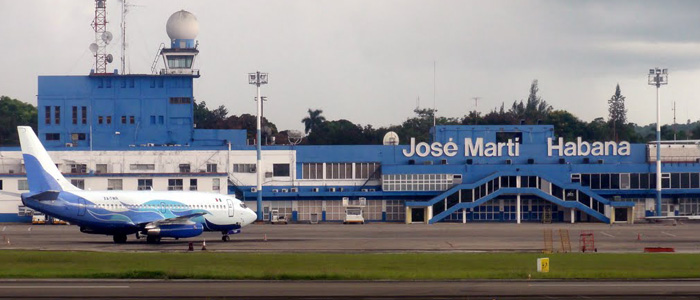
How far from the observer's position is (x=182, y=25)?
406 feet

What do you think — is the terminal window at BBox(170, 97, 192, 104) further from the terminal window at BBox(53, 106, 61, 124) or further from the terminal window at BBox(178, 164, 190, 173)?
the terminal window at BBox(53, 106, 61, 124)

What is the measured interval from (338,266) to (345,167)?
66884mm

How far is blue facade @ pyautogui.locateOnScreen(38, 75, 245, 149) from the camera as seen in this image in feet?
393

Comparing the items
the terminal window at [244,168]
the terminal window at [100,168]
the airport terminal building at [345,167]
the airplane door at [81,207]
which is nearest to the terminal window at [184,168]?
the airport terminal building at [345,167]

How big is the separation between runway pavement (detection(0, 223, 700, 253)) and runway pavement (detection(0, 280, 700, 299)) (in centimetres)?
2046

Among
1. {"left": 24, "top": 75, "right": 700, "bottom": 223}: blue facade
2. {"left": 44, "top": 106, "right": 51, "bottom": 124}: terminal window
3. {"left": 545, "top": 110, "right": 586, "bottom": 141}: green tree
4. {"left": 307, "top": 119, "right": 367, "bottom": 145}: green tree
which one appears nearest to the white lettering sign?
{"left": 24, "top": 75, "right": 700, "bottom": 223}: blue facade

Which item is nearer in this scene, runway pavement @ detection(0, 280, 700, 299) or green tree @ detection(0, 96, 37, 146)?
runway pavement @ detection(0, 280, 700, 299)

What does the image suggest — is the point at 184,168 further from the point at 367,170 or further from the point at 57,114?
→ the point at 367,170

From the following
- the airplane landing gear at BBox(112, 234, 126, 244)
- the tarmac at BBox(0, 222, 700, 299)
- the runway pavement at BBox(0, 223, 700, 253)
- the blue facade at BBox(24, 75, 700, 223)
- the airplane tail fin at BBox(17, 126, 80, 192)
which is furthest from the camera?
the blue facade at BBox(24, 75, 700, 223)

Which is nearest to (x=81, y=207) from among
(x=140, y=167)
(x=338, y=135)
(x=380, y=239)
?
(x=380, y=239)

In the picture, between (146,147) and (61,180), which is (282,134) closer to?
(146,147)

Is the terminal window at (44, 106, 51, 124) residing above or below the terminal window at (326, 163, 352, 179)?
above

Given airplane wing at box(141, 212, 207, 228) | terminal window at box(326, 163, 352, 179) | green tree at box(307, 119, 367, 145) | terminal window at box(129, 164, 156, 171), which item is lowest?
airplane wing at box(141, 212, 207, 228)

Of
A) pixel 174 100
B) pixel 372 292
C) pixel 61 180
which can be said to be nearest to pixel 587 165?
pixel 174 100
